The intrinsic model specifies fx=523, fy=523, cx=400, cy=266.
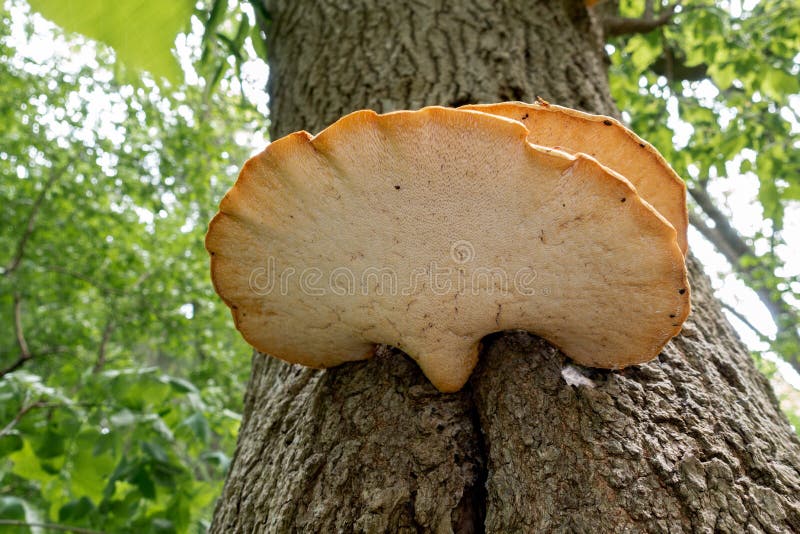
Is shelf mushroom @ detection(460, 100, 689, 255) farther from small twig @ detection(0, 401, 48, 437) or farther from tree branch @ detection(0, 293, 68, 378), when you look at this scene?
tree branch @ detection(0, 293, 68, 378)

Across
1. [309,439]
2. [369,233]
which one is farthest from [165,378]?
[369,233]

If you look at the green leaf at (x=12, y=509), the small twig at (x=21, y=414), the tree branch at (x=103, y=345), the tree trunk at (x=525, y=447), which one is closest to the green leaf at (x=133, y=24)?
the tree trunk at (x=525, y=447)

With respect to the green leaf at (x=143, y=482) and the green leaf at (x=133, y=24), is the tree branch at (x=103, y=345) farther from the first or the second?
the green leaf at (x=133, y=24)

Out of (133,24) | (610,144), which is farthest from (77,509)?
(610,144)

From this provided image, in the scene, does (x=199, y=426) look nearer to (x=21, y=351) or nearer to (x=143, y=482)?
(x=143, y=482)

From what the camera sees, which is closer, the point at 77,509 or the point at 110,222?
the point at 77,509

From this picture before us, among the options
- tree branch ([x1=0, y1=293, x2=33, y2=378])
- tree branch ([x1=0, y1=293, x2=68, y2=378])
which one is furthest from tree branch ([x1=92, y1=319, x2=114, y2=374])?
tree branch ([x1=0, y1=293, x2=33, y2=378])
